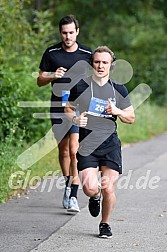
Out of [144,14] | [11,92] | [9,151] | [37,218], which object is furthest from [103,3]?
[37,218]

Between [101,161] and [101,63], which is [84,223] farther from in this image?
[101,63]

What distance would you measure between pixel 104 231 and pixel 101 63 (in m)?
1.62

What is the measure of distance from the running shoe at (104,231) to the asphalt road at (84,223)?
55 mm

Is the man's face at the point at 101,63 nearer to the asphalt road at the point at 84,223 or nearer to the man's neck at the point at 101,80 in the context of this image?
the man's neck at the point at 101,80

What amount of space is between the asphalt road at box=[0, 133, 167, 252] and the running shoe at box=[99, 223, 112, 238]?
0.05 m

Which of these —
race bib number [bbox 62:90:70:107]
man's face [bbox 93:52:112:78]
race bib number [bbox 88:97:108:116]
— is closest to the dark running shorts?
race bib number [bbox 88:97:108:116]

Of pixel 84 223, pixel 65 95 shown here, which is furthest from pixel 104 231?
pixel 65 95

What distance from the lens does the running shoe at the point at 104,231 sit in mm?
8031

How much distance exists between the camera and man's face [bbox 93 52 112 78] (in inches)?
315

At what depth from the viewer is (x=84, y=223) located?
8.88 metres

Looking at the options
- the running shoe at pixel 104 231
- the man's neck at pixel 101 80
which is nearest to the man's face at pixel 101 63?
the man's neck at pixel 101 80

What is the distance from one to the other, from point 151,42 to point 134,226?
29092 mm

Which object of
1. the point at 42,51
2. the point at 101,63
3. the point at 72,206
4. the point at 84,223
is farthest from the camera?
the point at 42,51

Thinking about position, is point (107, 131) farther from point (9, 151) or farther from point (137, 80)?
point (137, 80)
